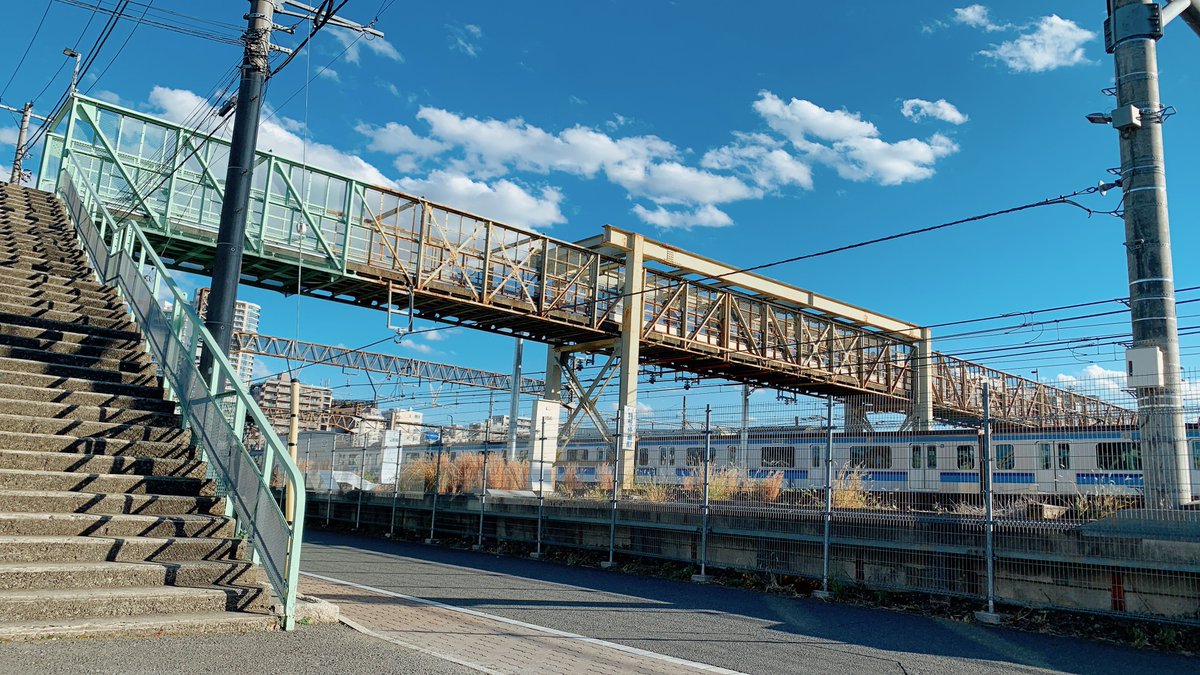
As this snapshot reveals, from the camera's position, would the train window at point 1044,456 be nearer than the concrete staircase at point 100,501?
No

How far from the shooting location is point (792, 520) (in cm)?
1195

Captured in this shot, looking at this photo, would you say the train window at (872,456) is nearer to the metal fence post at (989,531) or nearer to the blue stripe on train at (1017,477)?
the metal fence post at (989,531)

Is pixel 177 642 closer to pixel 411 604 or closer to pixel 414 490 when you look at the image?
pixel 411 604

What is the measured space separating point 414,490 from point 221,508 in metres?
13.4

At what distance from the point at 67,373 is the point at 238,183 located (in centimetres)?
312

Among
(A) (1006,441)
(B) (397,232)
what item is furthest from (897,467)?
(B) (397,232)

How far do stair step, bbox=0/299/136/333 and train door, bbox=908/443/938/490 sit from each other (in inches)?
442

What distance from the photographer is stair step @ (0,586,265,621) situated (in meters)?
5.77

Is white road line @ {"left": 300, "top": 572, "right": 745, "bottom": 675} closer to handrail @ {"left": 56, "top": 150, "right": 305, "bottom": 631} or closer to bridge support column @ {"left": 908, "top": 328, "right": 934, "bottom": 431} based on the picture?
handrail @ {"left": 56, "top": 150, "right": 305, "bottom": 631}

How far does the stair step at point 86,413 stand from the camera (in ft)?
27.9

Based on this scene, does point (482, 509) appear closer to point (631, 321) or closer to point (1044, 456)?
point (631, 321)

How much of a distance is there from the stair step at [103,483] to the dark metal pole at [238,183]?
1.03m

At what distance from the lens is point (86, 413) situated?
29.1 feet

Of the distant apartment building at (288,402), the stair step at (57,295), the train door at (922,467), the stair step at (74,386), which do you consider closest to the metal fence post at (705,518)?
the train door at (922,467)
